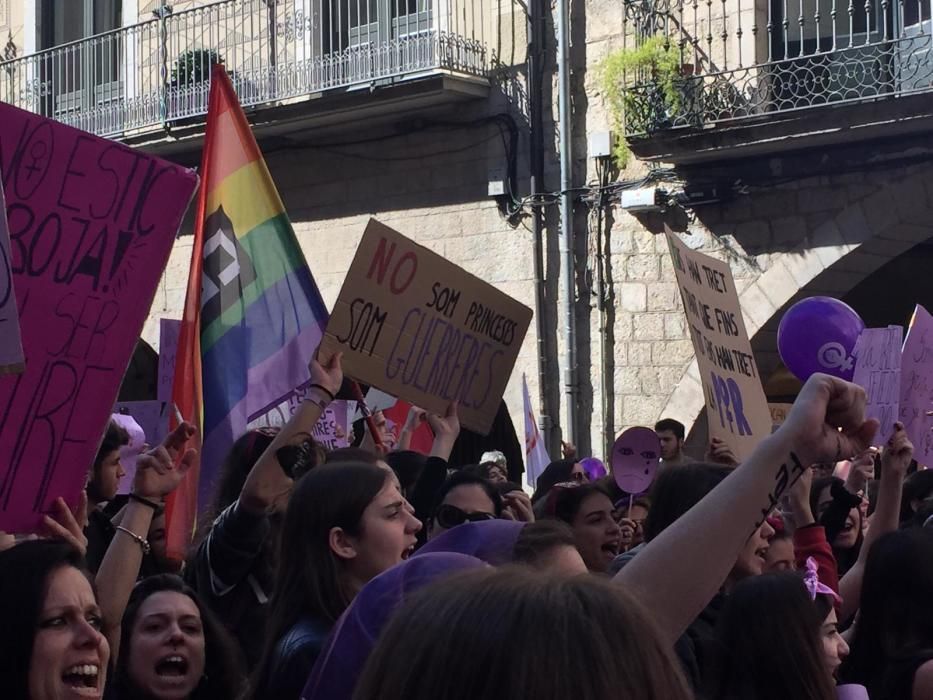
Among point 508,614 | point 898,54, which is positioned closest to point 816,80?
point 898,54

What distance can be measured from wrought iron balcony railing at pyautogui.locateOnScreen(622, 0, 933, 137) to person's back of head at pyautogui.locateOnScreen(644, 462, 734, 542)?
691 centimetres

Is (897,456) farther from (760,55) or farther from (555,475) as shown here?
(760,55)

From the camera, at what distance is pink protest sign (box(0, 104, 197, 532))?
338 centimetres

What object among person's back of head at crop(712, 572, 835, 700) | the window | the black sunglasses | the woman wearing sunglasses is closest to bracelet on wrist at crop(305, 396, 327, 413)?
the woman wearing sunglasses

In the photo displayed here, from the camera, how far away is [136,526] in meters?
3.40

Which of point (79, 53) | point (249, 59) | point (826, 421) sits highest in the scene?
point (79, 53)

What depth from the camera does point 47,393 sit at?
3459 mm

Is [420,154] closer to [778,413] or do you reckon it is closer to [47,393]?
[778,413]

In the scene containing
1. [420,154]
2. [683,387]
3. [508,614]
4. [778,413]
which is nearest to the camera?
[508,614]

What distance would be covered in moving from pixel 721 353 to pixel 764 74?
18.3ft

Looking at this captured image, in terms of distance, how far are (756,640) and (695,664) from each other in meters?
0.17

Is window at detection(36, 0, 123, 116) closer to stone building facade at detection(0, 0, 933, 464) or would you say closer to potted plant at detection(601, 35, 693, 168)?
stone building facade at detection(0, 0, 933, 464)

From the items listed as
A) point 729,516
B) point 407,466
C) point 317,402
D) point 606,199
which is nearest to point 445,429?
point 407,466

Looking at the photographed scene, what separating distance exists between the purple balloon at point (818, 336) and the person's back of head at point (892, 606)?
403cm
